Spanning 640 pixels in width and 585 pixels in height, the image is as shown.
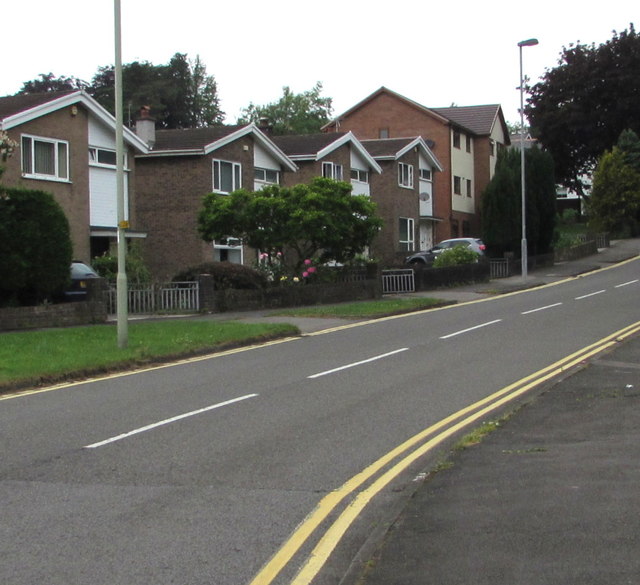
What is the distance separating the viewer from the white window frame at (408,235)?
52031 mm

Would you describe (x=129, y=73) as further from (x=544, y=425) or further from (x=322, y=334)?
(x=544, y=425)

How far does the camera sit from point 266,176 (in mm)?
42438

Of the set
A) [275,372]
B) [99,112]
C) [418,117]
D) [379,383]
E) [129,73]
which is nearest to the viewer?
[379,383]

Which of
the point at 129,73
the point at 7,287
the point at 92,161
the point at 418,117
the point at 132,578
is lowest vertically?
the point at 132,578

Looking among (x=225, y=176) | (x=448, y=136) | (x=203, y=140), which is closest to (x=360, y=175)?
(x=448, y=136)

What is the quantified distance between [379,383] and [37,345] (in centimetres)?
723

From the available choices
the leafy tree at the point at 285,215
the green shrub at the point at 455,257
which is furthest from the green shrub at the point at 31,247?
the green shrub at the point at 455,257

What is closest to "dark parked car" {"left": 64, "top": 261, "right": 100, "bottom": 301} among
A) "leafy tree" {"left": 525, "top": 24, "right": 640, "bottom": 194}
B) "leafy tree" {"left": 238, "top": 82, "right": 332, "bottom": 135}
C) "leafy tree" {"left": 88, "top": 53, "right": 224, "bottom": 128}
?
"leafy tree" {"left": 525, "top": 24, "right": 640, "bottom": 194}

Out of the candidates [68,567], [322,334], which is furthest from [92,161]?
[68,567]

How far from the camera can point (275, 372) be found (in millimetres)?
14766

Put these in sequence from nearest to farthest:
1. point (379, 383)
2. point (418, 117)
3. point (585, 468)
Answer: point (585, 468)
point (379, 383)
point (418, 117)

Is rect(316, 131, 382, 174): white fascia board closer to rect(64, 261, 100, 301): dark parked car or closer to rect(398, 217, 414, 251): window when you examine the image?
rect(398, 217, 414, 251): window

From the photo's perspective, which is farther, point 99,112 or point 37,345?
point 99,112

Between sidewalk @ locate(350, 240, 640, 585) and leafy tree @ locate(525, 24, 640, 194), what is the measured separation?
6056cm
